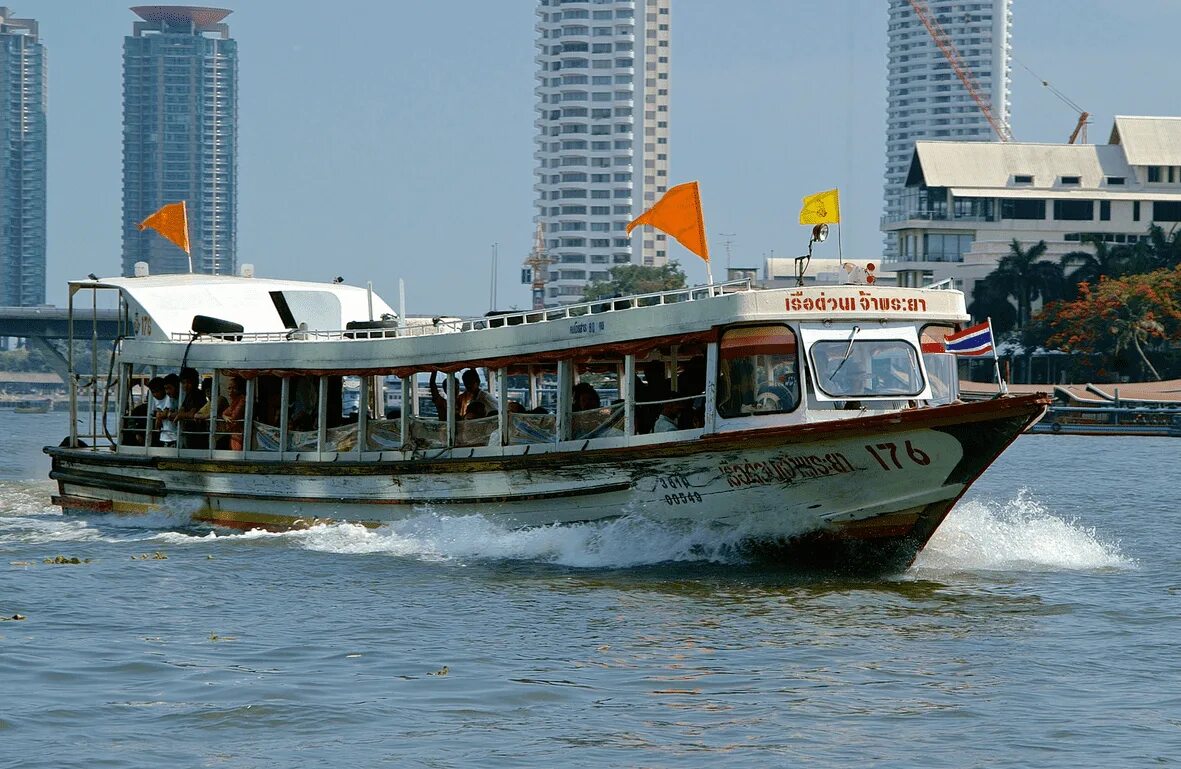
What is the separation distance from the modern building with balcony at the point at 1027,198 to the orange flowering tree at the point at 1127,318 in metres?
14.1

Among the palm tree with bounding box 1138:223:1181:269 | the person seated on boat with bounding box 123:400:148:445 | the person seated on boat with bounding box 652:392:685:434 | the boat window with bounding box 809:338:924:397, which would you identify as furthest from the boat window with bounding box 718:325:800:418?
the palm tree with bounding box 1138:223:1181:269

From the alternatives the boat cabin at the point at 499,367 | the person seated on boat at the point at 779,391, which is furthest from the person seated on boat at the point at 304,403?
the person seated on boat at the point at 779,391

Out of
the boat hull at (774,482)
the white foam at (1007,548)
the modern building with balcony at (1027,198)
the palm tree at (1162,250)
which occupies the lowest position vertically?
the white foam at (1007,548)

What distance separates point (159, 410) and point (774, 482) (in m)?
9.76

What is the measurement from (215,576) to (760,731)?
819 centimetres

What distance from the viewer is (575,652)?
13516 mm

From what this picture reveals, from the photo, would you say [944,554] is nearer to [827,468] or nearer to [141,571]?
[827,468]

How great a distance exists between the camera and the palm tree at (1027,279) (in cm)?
8625

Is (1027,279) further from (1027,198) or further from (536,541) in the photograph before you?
(536,541)

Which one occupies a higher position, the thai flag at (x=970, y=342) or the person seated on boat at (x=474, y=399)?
the thai flag at (x=970, y=342)

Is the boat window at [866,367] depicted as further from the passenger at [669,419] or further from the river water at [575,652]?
the river water at [575,652]

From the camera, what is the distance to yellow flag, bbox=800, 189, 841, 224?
17.0 metres

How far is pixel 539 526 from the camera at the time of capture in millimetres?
17938

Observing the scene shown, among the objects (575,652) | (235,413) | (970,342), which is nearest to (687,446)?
(575,652)
